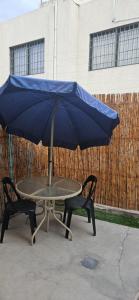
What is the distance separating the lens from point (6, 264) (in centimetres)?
306

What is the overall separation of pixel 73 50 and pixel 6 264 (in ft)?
27.6

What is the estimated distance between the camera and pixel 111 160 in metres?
4.96

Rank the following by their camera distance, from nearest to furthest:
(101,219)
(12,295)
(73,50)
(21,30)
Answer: (12,295)
(101,219)
(73,50)
(21,30)

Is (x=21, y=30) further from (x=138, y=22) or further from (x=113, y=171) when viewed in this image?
(x=113, y=171)

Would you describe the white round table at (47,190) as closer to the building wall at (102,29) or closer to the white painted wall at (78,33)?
the building wall at (102,29)

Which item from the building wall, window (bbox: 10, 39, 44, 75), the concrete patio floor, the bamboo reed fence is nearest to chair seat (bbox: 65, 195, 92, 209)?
the concrete patio floor

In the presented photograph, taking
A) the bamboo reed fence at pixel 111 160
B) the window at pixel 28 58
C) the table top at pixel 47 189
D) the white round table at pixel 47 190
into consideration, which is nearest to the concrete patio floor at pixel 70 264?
the white round table at pixel 47 190

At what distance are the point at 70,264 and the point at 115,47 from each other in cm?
763

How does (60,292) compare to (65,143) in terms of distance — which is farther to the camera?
(65,143)

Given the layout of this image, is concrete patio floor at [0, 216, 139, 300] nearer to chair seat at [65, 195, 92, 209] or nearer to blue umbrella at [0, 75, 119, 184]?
chair seat at [65, 195, 92, 209]

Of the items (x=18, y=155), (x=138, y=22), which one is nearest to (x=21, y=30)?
(x=138, y=22)

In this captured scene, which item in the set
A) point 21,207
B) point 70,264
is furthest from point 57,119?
point 70,264

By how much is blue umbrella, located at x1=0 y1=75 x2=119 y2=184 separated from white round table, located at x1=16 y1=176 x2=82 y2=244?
0.31 metres

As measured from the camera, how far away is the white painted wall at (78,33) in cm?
843
